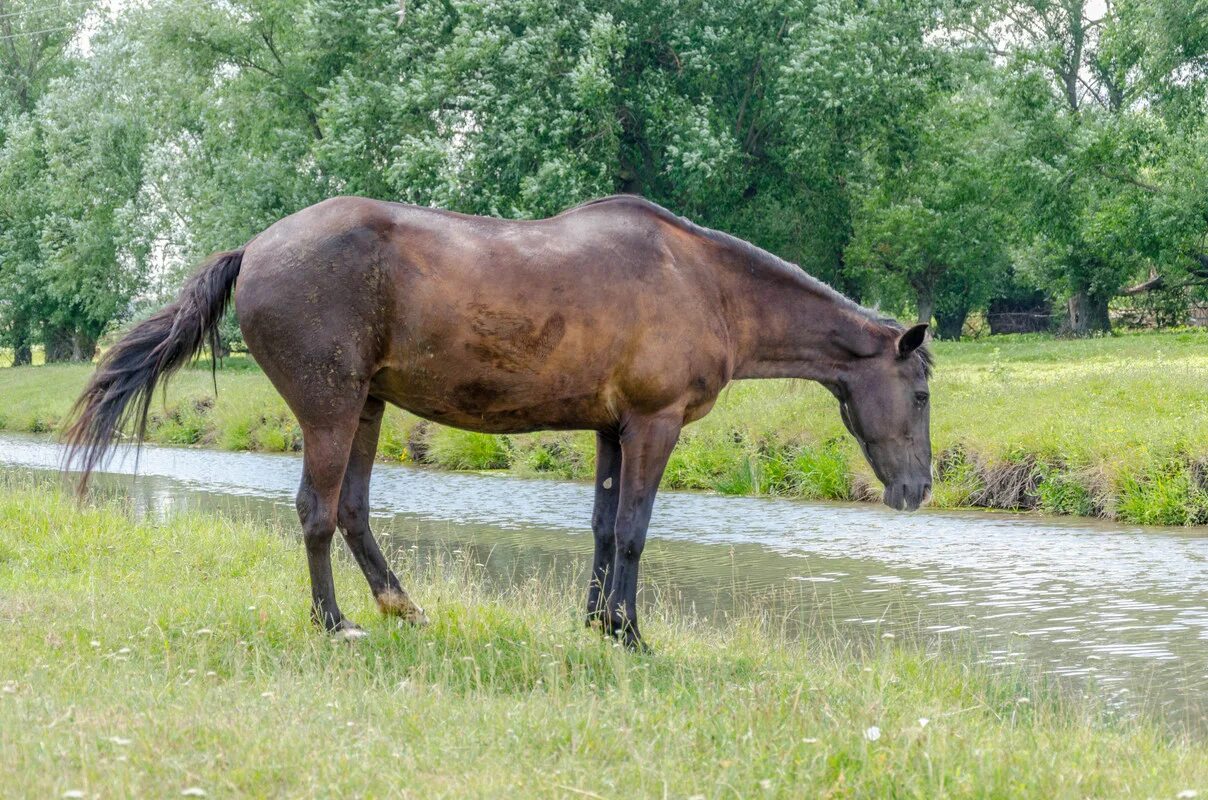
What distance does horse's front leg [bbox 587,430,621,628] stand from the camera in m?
7.58

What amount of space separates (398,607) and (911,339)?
11.4 feet

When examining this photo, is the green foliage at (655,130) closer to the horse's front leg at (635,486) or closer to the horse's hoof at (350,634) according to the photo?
the horse's front leg at (635,486)

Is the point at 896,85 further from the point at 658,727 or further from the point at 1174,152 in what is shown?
the point at 658,727

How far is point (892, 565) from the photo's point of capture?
12.6m

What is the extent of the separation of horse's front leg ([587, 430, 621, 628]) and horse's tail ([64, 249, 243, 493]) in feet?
7.77

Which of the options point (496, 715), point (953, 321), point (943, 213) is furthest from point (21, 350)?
point (496, 715)

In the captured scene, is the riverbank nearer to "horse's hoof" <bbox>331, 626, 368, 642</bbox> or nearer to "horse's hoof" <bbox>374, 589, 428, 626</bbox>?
"horse's hoof" <bbox>374, 589, 428, 626</bbox>

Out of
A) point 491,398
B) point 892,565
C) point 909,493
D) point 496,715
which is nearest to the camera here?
point 496,715

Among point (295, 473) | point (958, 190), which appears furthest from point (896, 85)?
point (295, 473)

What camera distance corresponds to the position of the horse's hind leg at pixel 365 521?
7.50m

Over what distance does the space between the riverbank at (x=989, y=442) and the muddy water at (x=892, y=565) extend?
0.64m

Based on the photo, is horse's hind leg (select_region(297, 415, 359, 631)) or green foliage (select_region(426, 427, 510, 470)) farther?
green foliage (select_region(426, 427, 510, 470))

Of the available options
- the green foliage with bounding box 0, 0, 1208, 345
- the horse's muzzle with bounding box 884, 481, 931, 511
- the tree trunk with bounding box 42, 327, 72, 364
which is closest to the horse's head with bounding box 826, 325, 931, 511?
the horse's muzzle with bounding box 884, 481, 931, 511

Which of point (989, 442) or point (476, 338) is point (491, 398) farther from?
point (989, 442)
